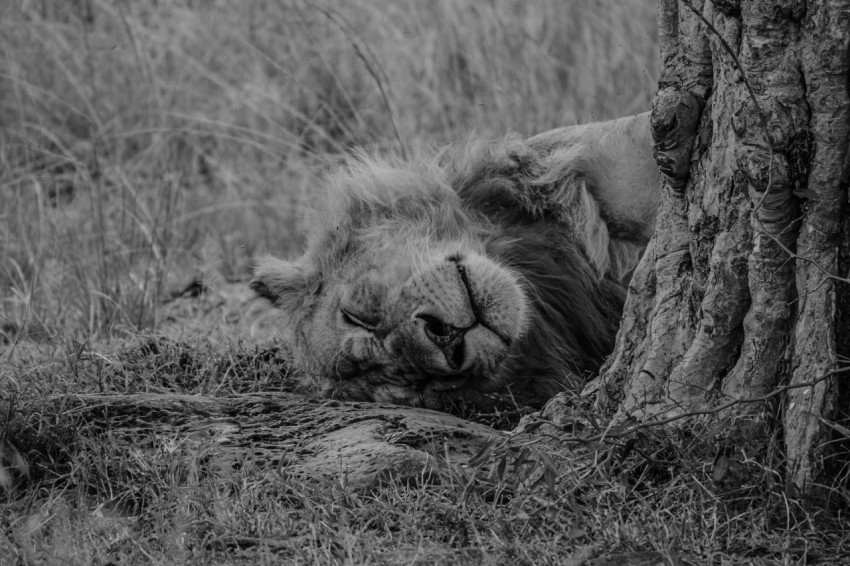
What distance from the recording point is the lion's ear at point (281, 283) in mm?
4348

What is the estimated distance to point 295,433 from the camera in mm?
3369

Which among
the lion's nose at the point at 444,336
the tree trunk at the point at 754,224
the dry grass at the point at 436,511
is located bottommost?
the dry grass at the point at 436,511

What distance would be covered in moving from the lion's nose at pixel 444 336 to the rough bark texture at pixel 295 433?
0.71 ft

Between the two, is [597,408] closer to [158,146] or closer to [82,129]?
[158,146]

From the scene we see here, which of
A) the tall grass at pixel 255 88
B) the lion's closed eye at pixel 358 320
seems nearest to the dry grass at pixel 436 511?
the lion's closed eye at pixel 358 320

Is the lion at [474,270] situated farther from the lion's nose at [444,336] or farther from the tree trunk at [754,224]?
the tree trunk at [754,224]

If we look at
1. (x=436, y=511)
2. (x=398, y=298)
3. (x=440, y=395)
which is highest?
(x=398, y=298)

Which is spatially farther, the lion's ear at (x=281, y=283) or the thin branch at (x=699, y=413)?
the lion's ear at (x=281, y=283)

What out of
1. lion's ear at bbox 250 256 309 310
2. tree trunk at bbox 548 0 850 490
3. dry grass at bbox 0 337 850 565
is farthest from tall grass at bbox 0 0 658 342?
tree trunk at bbox 548 0 850 490

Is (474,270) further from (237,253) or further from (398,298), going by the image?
(237,253)

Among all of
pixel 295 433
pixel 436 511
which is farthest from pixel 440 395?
pixel 436 511

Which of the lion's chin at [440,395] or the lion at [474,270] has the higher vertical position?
the lion at [474,270]

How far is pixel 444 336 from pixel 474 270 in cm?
29

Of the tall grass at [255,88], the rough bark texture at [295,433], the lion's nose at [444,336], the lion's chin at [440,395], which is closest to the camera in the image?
the rough bark texture at [295,433]
